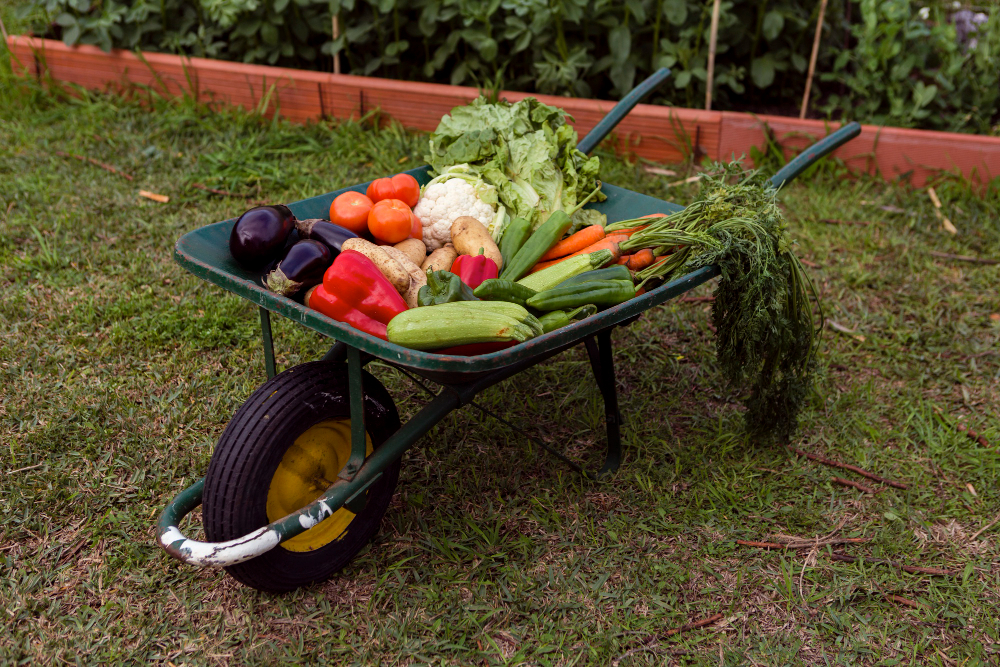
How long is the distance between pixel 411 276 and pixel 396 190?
0.54 m

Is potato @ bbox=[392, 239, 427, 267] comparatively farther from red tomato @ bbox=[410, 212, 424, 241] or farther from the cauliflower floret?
the cauliflower floret

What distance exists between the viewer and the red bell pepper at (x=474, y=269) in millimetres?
2129

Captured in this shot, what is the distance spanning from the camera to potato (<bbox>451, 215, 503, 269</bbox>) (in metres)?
2.33

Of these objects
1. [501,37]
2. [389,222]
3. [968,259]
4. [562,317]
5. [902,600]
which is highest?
[501,37]

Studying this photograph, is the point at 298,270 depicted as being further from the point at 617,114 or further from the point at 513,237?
the point at 617,114

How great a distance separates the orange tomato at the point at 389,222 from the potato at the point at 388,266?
247mm

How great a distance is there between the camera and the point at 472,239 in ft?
7.70

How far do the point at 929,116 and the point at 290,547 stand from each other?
444 cm

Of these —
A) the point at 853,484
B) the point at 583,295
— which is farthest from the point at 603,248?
the point at 853,484

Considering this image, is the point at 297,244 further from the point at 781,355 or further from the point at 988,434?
the point at 988,434

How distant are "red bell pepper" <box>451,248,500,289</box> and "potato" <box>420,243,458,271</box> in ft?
0.17

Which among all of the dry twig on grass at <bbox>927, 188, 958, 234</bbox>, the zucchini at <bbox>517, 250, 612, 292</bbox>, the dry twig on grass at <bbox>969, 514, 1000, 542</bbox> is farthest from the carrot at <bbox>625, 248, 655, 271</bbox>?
the dry twig on grass at <bbox>927, 188, 958, 234</bbox>

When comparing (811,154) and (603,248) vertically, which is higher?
(811,154)

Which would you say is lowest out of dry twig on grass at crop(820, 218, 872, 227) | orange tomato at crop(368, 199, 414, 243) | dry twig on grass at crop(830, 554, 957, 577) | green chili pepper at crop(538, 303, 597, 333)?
dry twig on grass at crop(830, 554, 957, 577)
